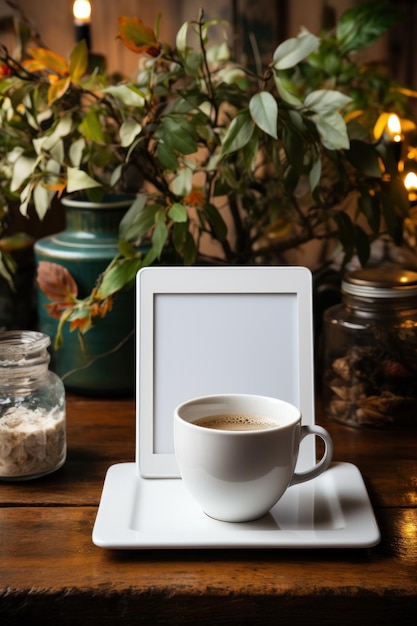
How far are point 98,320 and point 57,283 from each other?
0.25 ft

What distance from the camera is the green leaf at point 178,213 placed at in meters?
0.99

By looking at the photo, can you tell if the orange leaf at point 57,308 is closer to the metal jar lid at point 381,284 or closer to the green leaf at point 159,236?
the green leaf at point 159,236

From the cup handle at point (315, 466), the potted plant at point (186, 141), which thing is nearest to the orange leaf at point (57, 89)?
the potted plant at point (186, 141)

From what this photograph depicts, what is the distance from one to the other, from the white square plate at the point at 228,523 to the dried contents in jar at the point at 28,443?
7 centimetres

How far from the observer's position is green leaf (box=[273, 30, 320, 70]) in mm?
979

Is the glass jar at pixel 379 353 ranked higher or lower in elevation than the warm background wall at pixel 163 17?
lower

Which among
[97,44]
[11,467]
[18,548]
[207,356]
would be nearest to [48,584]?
[18,548]

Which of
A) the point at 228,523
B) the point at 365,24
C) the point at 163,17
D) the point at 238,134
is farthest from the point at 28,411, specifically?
the point at 163,17

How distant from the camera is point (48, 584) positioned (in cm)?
70

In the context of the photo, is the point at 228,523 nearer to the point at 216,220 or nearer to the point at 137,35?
the point at 216,220

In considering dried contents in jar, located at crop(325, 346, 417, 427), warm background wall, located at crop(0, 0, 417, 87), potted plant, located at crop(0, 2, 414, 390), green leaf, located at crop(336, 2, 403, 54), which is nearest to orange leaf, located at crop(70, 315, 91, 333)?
potted plant, located at crop(0, 2, 414, 390)

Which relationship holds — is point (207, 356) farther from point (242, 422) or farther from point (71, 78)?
point (71, 78)

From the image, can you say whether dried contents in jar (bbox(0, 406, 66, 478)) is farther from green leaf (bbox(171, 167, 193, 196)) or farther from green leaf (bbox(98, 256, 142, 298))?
green leaf (bbox(171, 167, 193, 196))

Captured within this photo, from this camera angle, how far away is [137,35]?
981 mm
